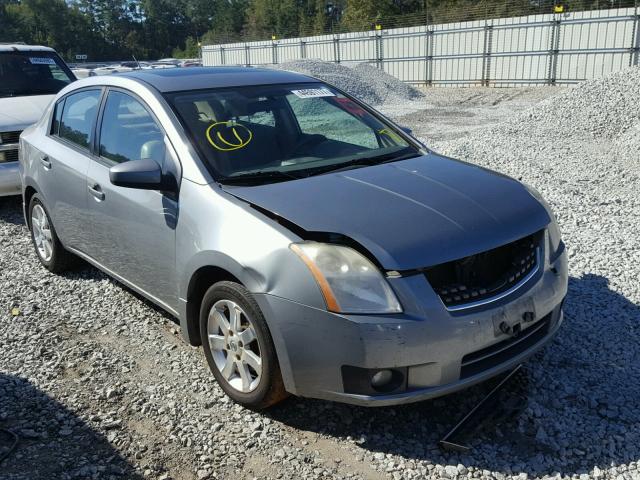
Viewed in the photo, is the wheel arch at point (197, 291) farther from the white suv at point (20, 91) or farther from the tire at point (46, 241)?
the white suv at point (20, 91)

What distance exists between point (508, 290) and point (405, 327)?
663 millimetres

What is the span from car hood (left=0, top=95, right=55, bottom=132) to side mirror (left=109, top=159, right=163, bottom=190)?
15.7 feet

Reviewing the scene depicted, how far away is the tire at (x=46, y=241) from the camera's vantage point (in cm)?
552

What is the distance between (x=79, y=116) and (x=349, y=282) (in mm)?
3231

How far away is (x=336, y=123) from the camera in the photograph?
15.1 feet

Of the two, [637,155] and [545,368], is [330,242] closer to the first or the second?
[545,368]

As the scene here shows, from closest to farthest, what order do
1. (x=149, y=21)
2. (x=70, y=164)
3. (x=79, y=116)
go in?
(x=70, y=164), (x=79, y=116), (x=149, y=21)

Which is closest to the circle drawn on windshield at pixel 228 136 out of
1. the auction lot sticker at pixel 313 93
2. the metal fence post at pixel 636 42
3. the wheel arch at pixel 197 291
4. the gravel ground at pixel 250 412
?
the auction lot sticker at pixel 313 93

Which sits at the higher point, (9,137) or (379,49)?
(379,49)

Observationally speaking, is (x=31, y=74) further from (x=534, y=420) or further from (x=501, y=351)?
(x=534, y=420)

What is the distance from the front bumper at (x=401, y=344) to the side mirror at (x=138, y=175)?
1.05 metres

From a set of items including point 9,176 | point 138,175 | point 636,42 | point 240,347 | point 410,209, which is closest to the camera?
point 410,209

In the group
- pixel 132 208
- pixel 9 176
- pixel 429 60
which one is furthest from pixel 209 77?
pixel 429 60

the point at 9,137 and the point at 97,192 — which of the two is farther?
the point at 9,137
